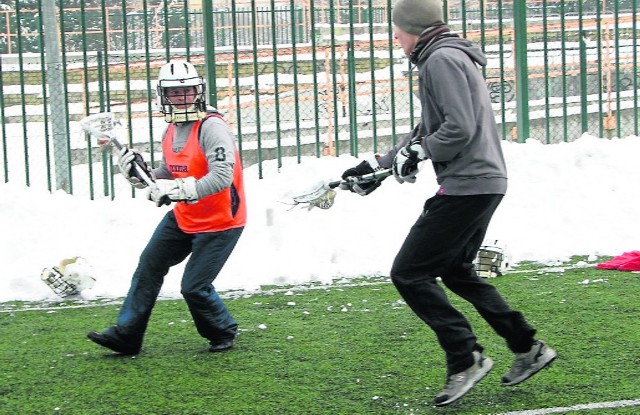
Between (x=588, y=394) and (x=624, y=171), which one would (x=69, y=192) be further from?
(x=588, y=394)

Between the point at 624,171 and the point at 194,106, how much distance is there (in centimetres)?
627

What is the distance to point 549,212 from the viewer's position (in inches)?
408

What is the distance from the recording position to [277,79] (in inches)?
447

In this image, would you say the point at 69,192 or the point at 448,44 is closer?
the point at 448,44

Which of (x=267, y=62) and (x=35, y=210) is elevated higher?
(x=267, y=62)

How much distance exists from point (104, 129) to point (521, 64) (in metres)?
6.59

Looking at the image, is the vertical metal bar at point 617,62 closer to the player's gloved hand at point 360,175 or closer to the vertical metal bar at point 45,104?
the vertical metal bar at point 45,104

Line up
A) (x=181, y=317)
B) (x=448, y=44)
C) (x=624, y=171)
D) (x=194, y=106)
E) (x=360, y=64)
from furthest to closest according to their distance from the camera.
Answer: (x=360, y=64)
(x=624, y=171)
(x=181, y=317)
(x=194, y=106)
(x=448, y=44)

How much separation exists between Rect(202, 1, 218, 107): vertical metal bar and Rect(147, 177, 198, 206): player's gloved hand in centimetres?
499

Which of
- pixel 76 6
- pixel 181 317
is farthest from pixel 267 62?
pixel 181 317

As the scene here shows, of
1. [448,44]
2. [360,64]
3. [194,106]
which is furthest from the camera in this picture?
[360,64]

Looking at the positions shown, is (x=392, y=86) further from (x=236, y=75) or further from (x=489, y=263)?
(x=489, y=263)

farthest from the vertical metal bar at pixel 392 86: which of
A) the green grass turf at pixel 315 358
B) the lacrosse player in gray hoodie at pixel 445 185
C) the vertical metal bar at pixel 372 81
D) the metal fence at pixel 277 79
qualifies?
the lacrosse player in gray hoodie at pixel 445 185

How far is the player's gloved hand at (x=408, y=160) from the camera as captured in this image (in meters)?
4.90
